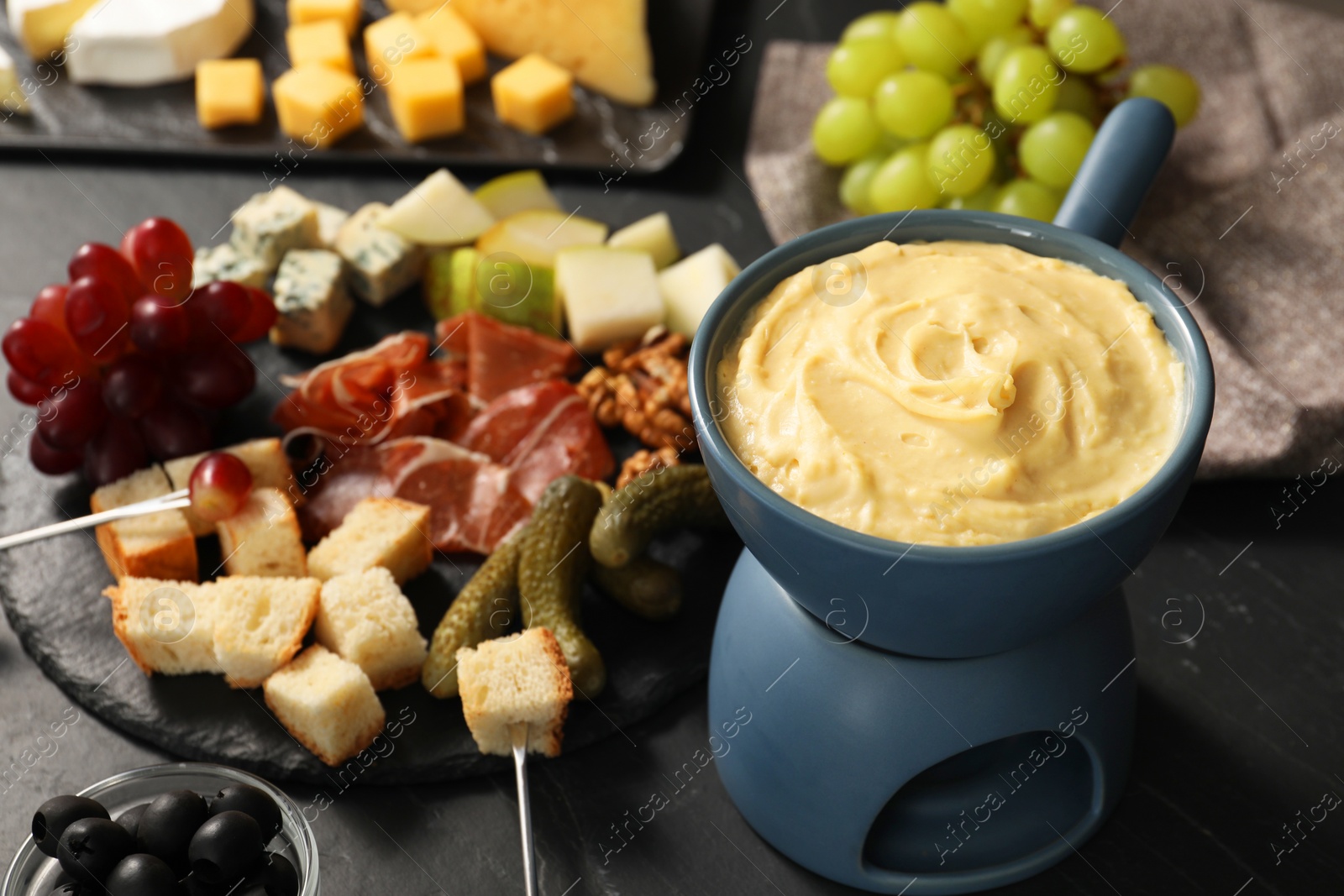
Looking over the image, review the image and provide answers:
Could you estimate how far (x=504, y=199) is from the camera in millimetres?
2068

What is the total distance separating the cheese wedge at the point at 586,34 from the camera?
2262 millimetres

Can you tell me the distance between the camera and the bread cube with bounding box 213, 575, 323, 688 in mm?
1424

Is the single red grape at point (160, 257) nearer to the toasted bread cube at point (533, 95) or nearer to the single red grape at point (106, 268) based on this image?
the single red grape at point (106, 268)

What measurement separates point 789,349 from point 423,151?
130 cm

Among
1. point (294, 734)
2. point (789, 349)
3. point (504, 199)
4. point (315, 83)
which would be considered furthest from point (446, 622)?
point (315, 83)

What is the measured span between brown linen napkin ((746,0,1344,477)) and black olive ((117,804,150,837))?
51.6 inches

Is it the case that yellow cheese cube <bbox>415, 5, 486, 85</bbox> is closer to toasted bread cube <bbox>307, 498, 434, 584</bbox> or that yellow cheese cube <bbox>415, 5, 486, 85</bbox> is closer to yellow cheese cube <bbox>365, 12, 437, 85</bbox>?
yellow cheese cube <bbox>365, 12, 437, 85</bbox>

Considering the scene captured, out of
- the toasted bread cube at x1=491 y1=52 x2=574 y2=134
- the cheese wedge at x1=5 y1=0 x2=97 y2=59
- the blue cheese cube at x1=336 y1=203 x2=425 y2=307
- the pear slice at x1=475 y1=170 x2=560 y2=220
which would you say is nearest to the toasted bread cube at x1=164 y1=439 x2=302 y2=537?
the blue cheese cube at x1=336 y1=203 x2=425 y2=307

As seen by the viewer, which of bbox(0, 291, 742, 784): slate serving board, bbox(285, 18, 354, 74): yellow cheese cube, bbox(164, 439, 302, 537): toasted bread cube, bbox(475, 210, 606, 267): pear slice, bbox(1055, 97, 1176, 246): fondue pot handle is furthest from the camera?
bbox(285, 18, 354, 74): yellow cheese cube

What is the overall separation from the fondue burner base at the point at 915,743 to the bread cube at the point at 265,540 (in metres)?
0.58

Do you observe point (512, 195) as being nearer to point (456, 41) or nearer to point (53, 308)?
point (456, 41)

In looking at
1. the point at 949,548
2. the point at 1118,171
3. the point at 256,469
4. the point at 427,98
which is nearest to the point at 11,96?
the point at 427,98

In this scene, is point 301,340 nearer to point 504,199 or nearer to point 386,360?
point 386,360

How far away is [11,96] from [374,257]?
0.87 metres
